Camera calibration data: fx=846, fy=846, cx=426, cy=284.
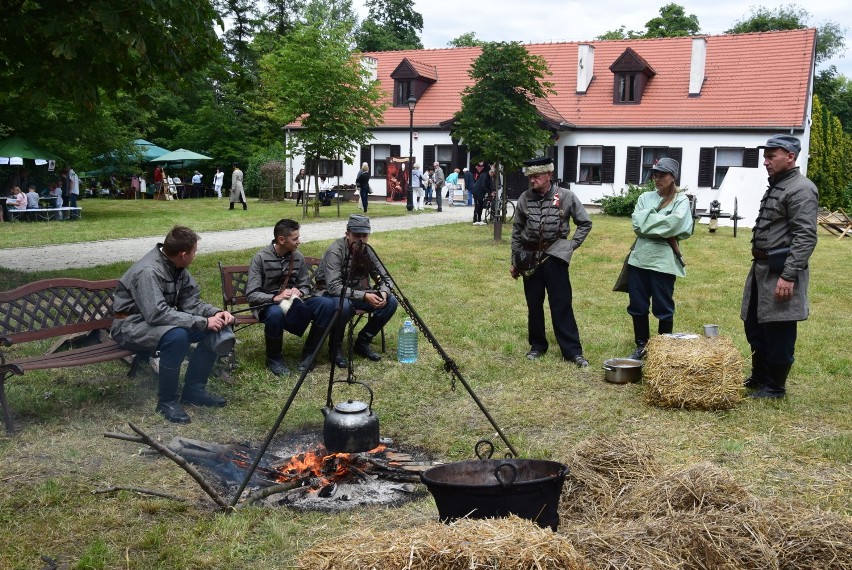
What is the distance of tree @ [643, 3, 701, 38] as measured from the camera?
54812 millimetres

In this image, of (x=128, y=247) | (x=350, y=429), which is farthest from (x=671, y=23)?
(x=350, y=429)

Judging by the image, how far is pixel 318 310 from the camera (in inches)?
303

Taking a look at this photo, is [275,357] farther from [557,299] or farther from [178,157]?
[178,157]

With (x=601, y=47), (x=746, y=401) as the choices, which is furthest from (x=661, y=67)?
(x=746, y=401)

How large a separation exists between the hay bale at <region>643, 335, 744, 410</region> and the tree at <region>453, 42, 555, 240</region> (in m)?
12.4

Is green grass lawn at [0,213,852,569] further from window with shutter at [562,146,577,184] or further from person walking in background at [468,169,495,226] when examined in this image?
window with shutter at [562,146,577,184]

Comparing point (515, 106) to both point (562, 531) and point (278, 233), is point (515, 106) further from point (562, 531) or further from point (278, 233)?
point (562, 531)

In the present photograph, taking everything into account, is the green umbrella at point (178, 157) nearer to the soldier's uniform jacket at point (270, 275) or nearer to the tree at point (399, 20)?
the tree at point (399, 20)

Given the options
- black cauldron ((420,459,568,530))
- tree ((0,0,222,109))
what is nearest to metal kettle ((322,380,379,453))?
black cauldron ((420,459,568,530))

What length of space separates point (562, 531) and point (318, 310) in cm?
438

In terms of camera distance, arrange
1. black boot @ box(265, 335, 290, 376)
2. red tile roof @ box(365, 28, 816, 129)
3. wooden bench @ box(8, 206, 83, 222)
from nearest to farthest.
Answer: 1. black boot @ box(265, 335, 290, 376)
2. wooden bench @ box(8, 206, 83, 222)
3. red tile roof @ box(365, 28, 816, 129)

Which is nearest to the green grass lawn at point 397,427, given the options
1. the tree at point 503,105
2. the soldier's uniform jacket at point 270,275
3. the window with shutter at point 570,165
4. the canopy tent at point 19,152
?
the soldier's uniform jacket at point 270,275

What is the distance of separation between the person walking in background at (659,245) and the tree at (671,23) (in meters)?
50.7

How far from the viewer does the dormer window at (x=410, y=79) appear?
3722 centimetres
